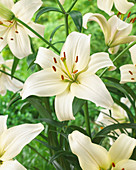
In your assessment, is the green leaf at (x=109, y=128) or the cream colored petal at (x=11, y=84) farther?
the cream colored petal at (x=11, y=84)

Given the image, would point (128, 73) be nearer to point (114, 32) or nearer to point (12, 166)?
point (114, 32)

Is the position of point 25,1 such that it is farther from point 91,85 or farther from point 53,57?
point 91,85

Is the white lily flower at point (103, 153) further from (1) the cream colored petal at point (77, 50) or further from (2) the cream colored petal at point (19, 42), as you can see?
(2) the cream colored petal at point (19, 42)

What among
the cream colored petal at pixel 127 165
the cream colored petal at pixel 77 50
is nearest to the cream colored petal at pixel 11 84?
the cream colored petal at pixel 77 50

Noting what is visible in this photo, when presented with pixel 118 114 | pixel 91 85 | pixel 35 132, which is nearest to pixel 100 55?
pixel 91 85

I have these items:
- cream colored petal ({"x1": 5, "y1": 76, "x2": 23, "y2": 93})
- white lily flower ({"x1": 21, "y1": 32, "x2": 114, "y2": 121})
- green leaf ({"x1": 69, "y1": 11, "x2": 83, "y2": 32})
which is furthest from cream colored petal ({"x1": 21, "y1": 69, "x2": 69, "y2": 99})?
cream colored petal ({"x1": 5, "y1": 76, "x2": 23, "y2": 93})

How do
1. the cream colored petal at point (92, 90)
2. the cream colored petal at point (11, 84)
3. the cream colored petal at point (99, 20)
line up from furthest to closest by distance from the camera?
the cream colored petal at point (11, 84), the cream colored petal at point (99, 20), the cream colored petal at point (92, 90)
